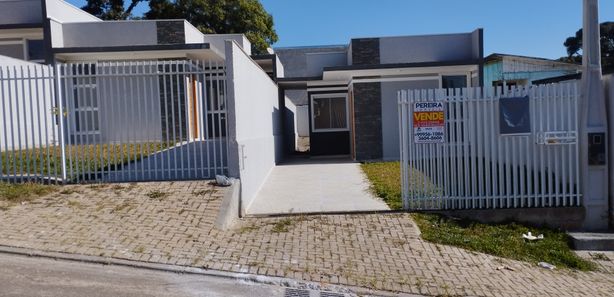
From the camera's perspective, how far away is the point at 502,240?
7.86 meters

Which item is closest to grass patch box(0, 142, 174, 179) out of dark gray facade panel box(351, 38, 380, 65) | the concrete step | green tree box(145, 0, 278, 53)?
the concrete step

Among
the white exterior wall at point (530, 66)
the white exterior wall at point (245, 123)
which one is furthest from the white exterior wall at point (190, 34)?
the white exterior wall at point (530, 66)

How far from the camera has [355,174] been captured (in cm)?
1426

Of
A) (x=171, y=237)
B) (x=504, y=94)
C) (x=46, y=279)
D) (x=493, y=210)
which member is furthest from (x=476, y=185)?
(x=46, y=279)

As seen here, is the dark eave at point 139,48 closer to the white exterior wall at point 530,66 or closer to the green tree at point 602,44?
the white exterior wall at point 530,66

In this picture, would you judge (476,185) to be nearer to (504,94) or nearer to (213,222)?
(504,94)

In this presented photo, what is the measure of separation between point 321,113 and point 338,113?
0.68m

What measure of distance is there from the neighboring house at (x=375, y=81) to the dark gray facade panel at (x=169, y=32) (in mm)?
4159

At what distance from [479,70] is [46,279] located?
1502cm

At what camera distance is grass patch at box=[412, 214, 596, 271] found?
734 centimetres

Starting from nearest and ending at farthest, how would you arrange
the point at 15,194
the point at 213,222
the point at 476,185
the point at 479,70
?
the point at 213,222
the point at 15,194
the point at 476,185
the point at 479,70

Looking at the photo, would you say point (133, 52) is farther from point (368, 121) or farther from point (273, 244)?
point (273, 244)

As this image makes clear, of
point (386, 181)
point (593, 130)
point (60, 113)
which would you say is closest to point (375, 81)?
point (386, 181)

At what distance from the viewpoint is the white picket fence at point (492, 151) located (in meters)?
8.78
